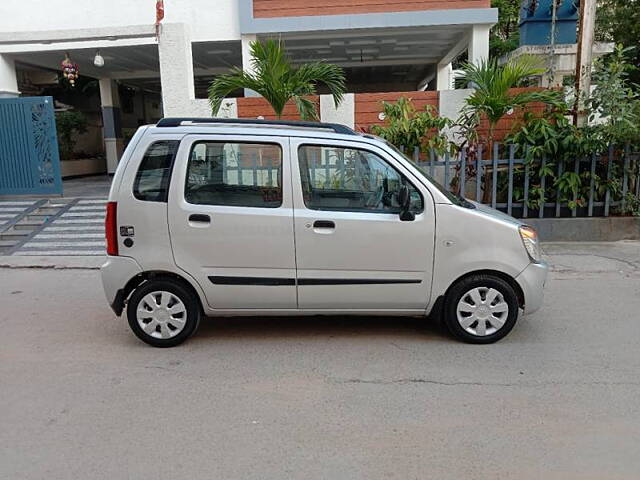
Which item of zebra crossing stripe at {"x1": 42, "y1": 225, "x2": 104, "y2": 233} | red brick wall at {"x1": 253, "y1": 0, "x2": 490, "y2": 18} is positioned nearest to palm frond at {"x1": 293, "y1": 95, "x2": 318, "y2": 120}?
red brick wall at {"x1": 253, "y1": 0, "x2": 490, "y2": 18}

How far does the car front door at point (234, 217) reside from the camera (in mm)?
4344

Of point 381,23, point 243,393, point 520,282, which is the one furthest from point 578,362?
point 381,23

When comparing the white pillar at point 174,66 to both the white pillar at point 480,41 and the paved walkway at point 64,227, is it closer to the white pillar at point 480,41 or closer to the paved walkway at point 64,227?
the paved walkway at point 64,227

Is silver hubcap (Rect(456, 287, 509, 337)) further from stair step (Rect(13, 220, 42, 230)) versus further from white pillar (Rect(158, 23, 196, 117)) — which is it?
stair step (Rect(13, 220, 42, 230))

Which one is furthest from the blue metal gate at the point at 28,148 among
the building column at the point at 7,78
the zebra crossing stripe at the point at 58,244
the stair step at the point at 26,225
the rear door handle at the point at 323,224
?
the rear door handle at the point at 323,224

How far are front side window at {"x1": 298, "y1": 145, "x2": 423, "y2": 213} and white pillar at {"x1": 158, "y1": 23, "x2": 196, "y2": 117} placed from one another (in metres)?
6.24

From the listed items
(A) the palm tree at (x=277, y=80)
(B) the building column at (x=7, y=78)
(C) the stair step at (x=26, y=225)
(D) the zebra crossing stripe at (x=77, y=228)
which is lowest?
(D) the zebra crossing stripe at (x=77, y=228)

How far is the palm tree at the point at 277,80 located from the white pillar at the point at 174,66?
5.58 feet

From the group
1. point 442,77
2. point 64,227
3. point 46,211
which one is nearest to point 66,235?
point 64,227

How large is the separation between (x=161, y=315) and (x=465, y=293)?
260 cm

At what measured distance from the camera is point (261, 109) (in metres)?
9.48

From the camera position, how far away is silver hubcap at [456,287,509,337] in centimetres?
441

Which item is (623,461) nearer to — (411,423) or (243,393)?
(411,423)

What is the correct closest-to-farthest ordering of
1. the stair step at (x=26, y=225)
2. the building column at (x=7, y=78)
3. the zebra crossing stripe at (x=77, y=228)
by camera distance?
the zebra crossing stripe at (x=77, y=228) < the stair step at (x=26, y=225) < the building column at (x=7, y=78)
